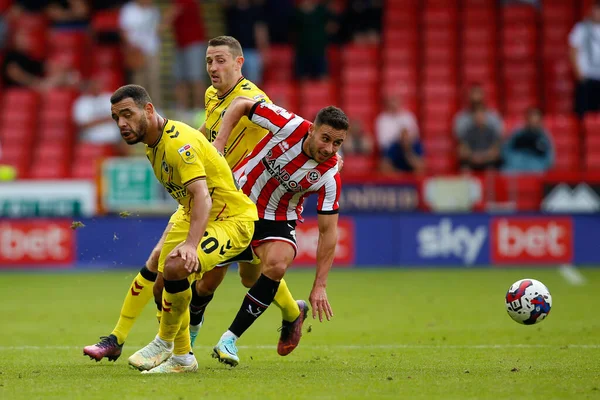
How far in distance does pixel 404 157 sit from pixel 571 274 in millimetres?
3519

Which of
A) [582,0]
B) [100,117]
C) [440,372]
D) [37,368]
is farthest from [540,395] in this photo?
[582,0]

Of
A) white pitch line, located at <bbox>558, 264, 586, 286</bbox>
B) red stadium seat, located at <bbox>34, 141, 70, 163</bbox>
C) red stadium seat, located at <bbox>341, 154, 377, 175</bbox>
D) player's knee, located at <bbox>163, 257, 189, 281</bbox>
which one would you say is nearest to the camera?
player's knee, located at <bbox>163, 257, 189, 281</bbox>

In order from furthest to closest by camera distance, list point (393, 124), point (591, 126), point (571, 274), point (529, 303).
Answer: point (591, 126), point (393, 124), point (571, 274), point (529, 303)

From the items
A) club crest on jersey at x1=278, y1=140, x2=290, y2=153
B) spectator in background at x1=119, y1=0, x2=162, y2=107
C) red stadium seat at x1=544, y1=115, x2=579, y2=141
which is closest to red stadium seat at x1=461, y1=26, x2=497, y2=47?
red stadium seat at x1=544, y1=115, x2=579, y2=141

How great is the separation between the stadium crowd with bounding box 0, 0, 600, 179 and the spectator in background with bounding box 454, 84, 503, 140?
7 cm

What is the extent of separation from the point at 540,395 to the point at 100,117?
13.9 meters

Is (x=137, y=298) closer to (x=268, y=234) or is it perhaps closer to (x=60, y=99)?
(x=268, y=234)

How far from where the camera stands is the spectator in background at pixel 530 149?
17.4m

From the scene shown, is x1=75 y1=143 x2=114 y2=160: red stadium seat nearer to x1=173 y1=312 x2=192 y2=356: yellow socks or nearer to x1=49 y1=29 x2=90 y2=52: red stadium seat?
x1=49 y1=29 x2=90 y2=52: red stadium seat

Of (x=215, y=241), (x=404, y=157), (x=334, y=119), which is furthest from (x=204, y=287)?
(x=404, y=157)

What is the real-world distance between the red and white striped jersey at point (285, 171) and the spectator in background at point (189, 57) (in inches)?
421

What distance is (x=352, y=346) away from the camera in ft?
30.5

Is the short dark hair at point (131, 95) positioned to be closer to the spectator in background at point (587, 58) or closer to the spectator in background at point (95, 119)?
the spectator in background at point (95, 119)

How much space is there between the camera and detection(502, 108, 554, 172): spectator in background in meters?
17.4
